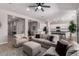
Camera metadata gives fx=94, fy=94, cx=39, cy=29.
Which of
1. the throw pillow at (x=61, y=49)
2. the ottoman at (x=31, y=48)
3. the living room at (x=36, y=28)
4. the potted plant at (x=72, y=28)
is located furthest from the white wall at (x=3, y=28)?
the potted plant at (x=72, y=28)

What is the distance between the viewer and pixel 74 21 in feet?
7.02

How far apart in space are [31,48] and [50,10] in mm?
987

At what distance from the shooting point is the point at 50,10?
2.18 m

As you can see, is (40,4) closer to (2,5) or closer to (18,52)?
(2,5)

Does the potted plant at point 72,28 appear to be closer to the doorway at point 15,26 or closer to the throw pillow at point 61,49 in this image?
the throw pillow at point 61,49

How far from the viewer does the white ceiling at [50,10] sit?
212 centimetres

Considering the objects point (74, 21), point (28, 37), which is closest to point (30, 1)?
point (28, 37)

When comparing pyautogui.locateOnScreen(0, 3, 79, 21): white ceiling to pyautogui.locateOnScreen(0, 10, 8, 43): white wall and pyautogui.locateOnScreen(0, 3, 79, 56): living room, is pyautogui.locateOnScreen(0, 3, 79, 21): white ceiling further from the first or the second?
pyautogui.locateOnScreen(0, 10, 8, 43): white wall

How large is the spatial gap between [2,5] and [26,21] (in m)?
0.65

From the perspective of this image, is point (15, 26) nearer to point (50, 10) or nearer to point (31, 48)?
point (31, 48)

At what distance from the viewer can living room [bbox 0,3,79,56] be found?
7.04 feet

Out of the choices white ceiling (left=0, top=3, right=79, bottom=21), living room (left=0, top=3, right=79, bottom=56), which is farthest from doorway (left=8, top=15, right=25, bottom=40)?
white ceiling (left=0, top=3, right=79, bottom=21)

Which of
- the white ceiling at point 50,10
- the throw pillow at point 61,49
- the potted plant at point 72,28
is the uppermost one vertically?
the white ceiling at point 50,10

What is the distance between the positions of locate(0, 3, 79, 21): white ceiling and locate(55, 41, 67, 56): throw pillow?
24.1 inches
